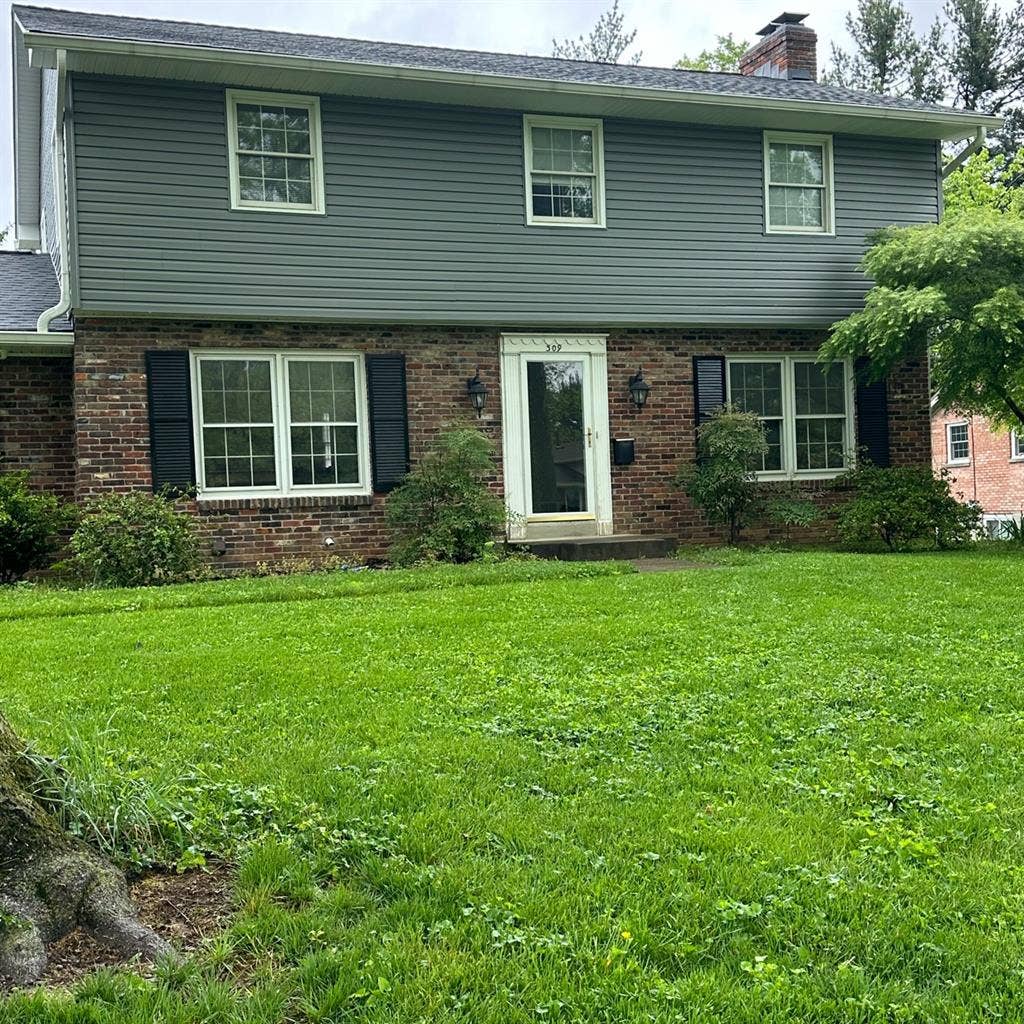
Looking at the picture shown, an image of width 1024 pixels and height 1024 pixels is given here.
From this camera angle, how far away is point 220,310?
10812 millimetres

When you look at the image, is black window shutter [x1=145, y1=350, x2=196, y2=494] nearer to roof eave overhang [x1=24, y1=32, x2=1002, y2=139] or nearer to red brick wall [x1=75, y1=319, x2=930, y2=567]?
red brick wall [x1=75, y1=319, x2=930, y2=567]

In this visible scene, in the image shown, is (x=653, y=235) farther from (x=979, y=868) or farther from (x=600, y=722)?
(x=979, y=868)

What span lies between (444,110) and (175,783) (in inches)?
391

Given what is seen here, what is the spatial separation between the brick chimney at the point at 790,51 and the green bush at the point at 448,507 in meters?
8.71

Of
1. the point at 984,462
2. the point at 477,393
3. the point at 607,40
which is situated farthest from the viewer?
the point at 607,40

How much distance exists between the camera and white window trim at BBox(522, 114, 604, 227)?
12.1 m

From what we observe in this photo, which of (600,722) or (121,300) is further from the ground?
(121,300)

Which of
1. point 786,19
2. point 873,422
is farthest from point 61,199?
point 786,19

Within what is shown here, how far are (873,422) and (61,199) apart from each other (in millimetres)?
10268

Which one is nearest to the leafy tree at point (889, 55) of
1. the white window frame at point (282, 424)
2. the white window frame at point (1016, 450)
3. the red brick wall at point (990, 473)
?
the red brick wall at point (990, 473)

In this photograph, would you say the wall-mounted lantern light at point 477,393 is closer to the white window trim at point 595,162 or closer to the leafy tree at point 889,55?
the white window trim at point 595,162

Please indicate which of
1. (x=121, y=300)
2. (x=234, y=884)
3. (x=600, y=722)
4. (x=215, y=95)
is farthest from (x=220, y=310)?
(x=234, y=884)

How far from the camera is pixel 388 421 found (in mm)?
11602

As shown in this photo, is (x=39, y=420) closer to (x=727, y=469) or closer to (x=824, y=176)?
(x=727, y=469)
